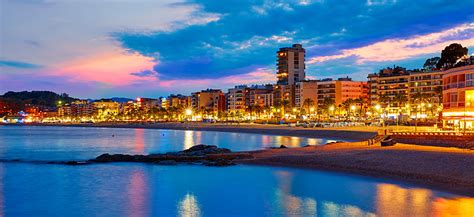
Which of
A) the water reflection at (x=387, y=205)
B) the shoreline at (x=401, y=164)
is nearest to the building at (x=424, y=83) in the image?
the shoreline at (x=401, y=164)

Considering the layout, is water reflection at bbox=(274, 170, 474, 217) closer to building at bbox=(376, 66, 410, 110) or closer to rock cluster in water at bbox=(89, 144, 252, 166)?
rock cluster in water at bbox=(89, 144, 252, 166)

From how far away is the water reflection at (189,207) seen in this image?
71.8 feet

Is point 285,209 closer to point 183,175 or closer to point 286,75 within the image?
point 183,175

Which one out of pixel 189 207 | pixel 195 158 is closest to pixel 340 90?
pixel 195 158

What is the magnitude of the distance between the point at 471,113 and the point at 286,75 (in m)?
154

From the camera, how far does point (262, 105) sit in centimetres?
19275

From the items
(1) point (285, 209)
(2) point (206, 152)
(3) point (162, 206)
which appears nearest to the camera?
(1) point (285, 209)

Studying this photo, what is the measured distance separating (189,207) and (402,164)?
1555 cm

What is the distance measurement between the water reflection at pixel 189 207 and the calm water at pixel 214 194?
0.05m

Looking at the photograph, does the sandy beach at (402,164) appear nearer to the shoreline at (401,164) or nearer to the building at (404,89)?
the shoreline at (401,164)

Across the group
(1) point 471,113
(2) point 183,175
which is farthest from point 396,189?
(1) point 471,113

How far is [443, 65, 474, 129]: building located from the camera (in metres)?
46.3

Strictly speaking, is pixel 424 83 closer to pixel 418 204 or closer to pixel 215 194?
pixel 215 194

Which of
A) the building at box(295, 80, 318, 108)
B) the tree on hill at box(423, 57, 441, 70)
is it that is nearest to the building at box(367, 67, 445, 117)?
the tree on hill at box(423, 57, 441, 70)
